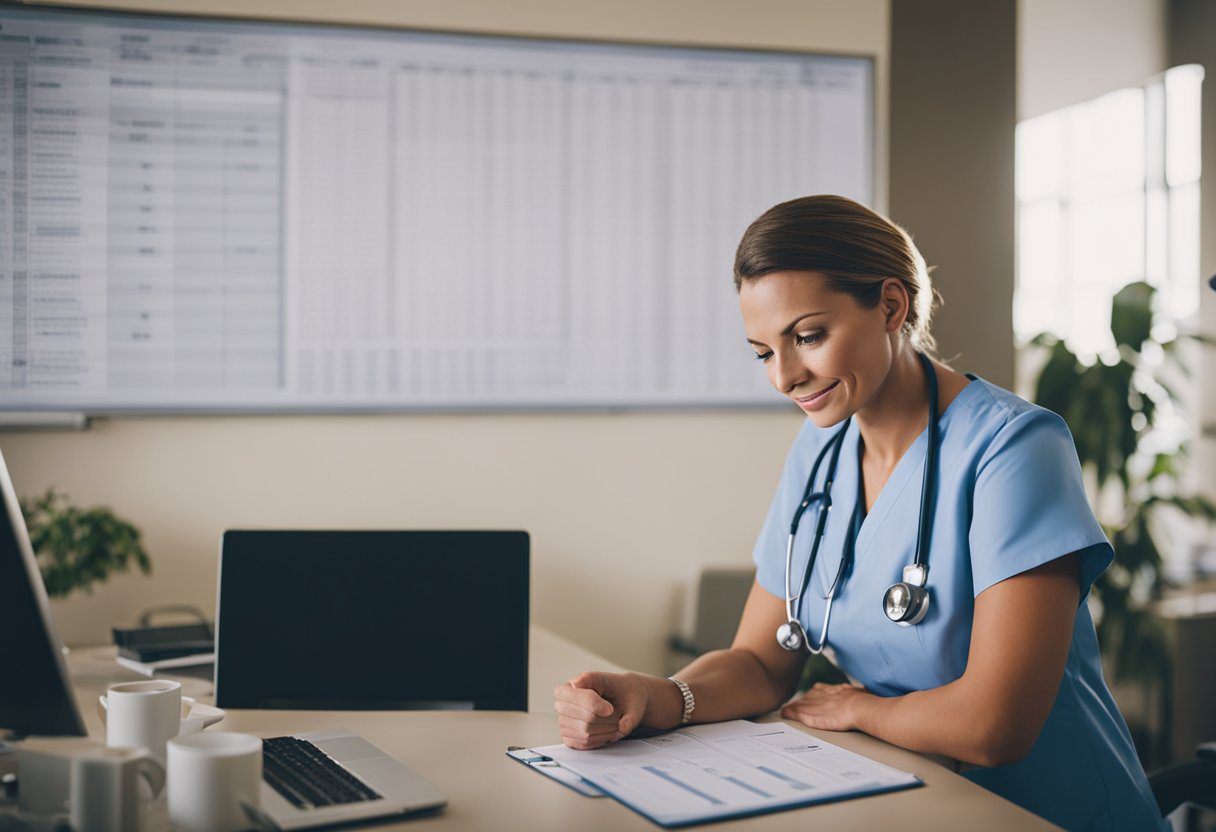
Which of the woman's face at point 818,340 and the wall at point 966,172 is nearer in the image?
the woman's face at point 818,340

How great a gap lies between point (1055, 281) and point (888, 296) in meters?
4.13

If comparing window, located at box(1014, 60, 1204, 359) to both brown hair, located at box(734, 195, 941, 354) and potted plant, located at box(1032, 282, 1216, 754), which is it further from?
brown hair, located at box(734, 195, 941, 354)

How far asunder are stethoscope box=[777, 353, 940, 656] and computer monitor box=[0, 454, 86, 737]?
90 centimetres

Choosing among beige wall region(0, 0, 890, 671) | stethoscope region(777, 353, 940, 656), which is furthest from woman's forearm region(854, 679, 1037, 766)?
beige wall region(0, 0, 890, 671)

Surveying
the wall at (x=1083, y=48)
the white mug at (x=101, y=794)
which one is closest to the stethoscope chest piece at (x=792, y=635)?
the white mug at (x=101, y=794)

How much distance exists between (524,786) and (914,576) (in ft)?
1.82

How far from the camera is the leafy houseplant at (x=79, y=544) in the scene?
206 centimetres

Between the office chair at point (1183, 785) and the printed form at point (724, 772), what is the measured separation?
1.50ft

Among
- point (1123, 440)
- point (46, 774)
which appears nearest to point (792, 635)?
point (46, 774)

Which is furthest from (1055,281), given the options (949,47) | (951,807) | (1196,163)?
(951,807)

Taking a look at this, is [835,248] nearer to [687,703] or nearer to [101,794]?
[687,703]

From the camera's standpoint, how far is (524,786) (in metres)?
1.17

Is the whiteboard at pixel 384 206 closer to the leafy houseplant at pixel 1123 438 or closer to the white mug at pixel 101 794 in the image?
the leafy houseplant at pixel 1123 438

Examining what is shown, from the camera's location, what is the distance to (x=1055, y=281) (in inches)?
203
